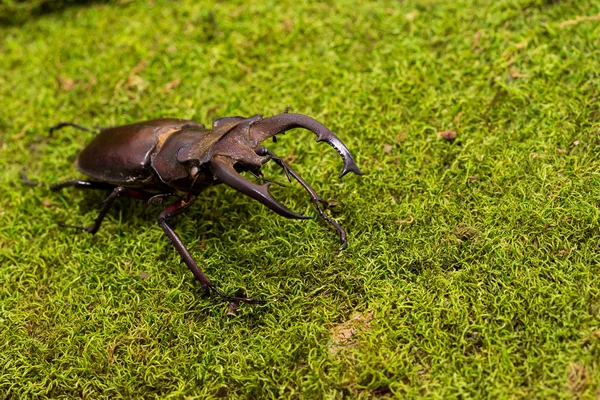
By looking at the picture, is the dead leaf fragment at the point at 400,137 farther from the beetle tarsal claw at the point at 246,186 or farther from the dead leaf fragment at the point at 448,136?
the beetle tarsal claw at the point at 246,186

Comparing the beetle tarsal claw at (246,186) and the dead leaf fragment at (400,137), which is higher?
the beetle tarsal claw at (246,186)

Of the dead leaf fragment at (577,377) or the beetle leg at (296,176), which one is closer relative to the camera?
the dead leaf fragment at (577,377)

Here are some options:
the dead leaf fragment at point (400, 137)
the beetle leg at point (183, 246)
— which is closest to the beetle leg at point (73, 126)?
the beetle leg at point (183, 246)

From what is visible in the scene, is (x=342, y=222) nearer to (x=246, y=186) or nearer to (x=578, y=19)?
(x=246, y=186)

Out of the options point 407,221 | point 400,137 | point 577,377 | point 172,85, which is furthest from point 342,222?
point 172,85

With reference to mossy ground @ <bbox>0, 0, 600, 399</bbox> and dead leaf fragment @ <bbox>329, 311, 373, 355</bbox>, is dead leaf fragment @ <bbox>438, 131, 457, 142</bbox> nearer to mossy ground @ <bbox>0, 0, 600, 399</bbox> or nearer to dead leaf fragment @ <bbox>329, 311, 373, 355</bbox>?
mossy ground @ <bbox>0, 0, 600, 399</bbox>

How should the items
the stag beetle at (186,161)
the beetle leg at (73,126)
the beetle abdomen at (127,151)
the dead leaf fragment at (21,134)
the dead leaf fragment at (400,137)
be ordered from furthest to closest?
1. the dead leaf fragment at (21,134)
2. the beetle leg at (73,126)
3. the dead leaf fragment at (400,137)
4. the beetle abdomen at (127,151)
5. the stag beetle at (186,161)

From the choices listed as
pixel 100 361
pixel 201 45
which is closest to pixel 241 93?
pixel 201 45
